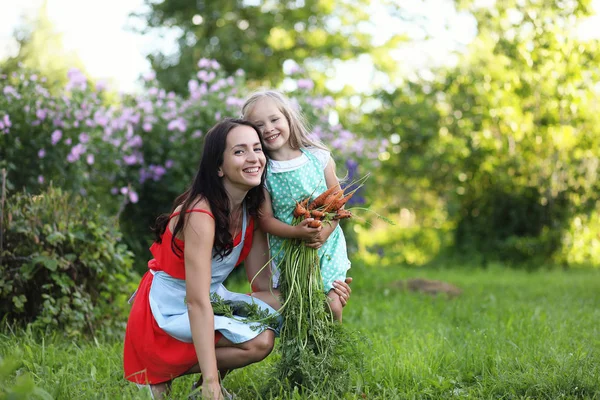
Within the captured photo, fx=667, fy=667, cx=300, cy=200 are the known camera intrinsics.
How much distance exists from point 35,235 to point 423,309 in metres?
2.78

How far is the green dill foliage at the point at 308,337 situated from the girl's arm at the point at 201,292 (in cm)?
34

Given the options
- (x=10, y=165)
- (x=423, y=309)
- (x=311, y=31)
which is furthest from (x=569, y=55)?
(x=311, y=31)

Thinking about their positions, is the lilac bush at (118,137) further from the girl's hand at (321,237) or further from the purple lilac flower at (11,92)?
the girl's hand at (321,237)

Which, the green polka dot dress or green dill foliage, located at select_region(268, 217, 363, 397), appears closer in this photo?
green dill foliage, located at select_region(268, 217, 363, 397)

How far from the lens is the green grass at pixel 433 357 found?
2.95 metres

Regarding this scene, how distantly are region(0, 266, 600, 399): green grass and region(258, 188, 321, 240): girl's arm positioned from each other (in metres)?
0.65

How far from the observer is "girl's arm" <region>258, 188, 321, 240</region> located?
285cm

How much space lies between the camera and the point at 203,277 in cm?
271

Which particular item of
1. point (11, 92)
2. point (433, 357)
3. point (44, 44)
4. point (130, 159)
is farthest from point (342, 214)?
point (44, 44)

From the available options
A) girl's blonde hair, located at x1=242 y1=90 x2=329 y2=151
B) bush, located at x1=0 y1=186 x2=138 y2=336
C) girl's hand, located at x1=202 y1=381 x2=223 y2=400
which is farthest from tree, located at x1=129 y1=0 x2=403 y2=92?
girl's hand, located at x1=202 y1=381 x2=223 y2=400

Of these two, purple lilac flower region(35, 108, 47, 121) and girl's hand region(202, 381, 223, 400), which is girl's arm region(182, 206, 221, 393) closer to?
girl's hand region(202, 381, 223, 400)

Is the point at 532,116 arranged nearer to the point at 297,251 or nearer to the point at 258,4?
the point at 297,251

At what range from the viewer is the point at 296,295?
113 inches

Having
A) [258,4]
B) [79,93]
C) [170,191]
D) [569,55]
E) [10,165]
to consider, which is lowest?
[170,191]
